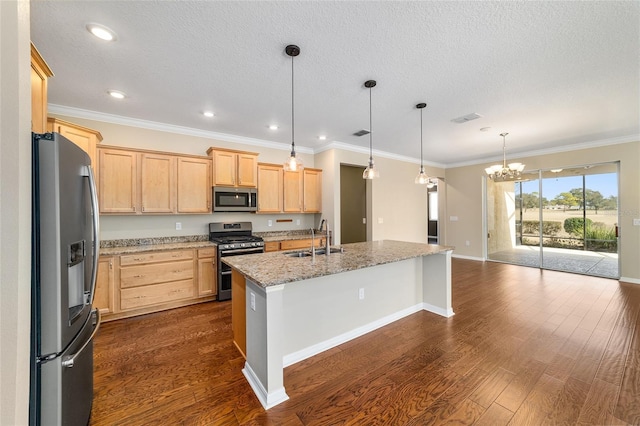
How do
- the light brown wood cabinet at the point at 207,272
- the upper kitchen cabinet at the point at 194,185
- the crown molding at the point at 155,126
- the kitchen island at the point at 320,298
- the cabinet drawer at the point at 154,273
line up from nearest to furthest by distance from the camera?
the kitchen island at the point at 320,298
the cabinet drawer at the point at 154,273
the crown molding at the point at 155,126
the light brown wood cabinet at the point at 207,272
the upper kitchen cabinet at the point at 194,185

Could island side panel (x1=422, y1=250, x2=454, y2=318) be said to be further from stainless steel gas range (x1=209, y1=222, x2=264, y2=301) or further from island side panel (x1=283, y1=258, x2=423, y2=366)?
stainless steel gas range (x1=209, y1=222, x2=264, y2=301)

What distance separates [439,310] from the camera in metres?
3.35

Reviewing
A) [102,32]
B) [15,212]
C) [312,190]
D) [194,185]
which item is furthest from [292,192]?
[15,212]

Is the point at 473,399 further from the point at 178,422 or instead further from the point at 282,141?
the point at 282,141

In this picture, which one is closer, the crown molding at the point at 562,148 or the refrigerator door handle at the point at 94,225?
the refrigerator door handle at the point at 94,225

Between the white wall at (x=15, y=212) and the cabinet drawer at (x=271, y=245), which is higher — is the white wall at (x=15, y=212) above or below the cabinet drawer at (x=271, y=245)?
above

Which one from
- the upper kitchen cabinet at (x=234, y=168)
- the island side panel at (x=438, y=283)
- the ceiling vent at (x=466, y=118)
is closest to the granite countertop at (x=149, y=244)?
the upper kitchen cabinet at (x=234, y=168)

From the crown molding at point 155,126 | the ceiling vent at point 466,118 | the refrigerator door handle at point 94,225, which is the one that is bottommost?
the refrigerator door handle at point 94,225

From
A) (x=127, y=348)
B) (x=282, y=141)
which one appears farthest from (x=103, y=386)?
(x=282, y=141)

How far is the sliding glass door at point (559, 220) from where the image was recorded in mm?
5219

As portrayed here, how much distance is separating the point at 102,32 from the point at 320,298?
288cm

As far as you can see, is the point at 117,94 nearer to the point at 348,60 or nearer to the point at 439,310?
the point at 348,60

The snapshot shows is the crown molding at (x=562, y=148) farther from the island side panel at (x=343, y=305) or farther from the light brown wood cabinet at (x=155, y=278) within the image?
the light brown wood cabinet at (x=155, y=278)

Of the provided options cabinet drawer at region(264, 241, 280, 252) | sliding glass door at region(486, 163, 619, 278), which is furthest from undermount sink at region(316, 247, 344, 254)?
sliding glass door at region(486, 163, 619, 278)
